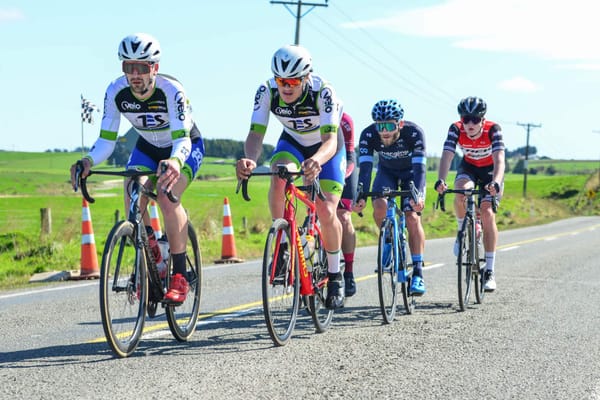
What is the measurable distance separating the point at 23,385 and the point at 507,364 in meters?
3.12

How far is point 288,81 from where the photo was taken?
632 cm

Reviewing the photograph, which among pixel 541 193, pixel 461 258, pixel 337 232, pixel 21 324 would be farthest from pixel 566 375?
pixel 541 193

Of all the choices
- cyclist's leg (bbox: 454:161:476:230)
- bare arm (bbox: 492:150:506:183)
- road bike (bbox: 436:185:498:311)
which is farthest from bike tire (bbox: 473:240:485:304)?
bare arm (bbox: 492:150:506:183)

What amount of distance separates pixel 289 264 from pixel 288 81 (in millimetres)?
1370

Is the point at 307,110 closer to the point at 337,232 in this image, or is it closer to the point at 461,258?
the point at 337,232

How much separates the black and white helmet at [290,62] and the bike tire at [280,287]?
42.5 inches

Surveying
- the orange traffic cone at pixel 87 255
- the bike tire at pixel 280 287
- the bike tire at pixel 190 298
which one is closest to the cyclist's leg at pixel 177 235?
the bike tire at pixel 190 298

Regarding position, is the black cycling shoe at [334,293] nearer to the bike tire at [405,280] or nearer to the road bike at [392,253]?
the road bike at [392,253]

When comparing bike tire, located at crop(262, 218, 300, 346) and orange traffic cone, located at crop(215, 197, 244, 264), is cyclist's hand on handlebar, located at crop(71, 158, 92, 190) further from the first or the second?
orange traffic cone, located at crop(215, 197, 244, 264)

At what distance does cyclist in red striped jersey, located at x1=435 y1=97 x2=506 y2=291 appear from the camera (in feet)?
29.9

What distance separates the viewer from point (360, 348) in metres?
6.18

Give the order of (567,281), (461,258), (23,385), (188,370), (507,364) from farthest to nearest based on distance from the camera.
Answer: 1. (567,281)
2. (461,258)
3. (507,364)
4. (188,370)
5. (23,385)

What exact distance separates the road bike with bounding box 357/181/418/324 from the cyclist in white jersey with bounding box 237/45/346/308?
614mm

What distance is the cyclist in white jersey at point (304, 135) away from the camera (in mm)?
6180
